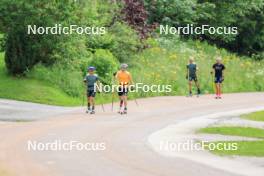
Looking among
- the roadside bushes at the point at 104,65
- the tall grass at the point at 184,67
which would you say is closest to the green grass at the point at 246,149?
the roadside bushes at the point at 104,65

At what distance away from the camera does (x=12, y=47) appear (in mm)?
29078

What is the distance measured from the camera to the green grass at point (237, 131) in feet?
68.0

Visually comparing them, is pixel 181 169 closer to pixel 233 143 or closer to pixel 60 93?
pixel 233 143

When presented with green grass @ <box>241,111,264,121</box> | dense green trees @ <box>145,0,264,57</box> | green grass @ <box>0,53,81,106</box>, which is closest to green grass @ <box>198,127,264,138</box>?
green grass @ <box>241,111,264,121</box>

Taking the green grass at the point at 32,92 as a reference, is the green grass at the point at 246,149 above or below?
below

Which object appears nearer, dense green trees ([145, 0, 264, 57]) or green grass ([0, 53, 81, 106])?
green grass ([0, 53, 81, 106])

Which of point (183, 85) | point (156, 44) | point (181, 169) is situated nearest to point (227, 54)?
point (156, 44)

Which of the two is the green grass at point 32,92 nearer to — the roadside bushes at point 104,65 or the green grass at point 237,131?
the roadside bushes at point 104,65

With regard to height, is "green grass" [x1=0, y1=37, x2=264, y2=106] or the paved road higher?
"green grass" [x1=0, y1=37, x2=264, y2=106]

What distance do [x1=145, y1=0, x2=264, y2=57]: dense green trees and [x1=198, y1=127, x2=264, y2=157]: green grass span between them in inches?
789

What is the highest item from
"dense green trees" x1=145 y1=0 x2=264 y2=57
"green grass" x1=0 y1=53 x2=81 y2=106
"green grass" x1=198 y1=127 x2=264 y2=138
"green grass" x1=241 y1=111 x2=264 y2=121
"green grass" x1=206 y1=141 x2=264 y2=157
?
"dense green trees" x1=145 y1=0 x2=264 y2=57

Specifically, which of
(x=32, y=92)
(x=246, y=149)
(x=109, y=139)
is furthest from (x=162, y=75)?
(x=246, y=149)

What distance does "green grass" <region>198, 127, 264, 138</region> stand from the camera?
816 inches

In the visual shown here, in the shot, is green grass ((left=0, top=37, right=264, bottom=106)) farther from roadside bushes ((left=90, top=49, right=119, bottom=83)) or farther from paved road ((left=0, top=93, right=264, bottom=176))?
paved road ((left=0, top=93, right=264, bottom=176))
